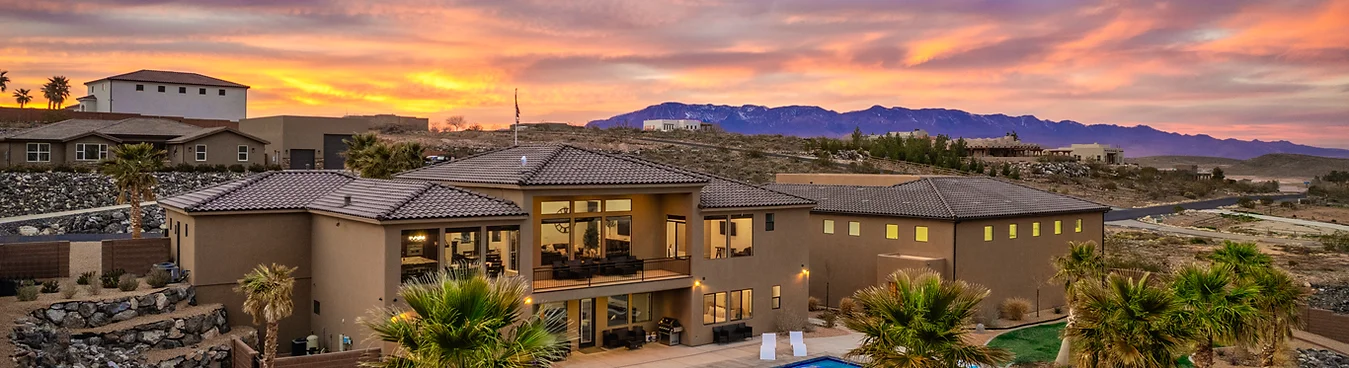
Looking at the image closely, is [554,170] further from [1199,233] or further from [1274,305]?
[1199,233]

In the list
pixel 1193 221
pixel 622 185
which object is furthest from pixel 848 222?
pixel 1193 221

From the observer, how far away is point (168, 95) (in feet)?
220

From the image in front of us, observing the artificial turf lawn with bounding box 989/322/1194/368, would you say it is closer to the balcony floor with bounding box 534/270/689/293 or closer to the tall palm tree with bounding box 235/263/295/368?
the balcony floor with bounding box 534/270/689/293

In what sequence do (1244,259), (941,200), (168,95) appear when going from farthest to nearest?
(168,95) < (941,200) < (1244,259)

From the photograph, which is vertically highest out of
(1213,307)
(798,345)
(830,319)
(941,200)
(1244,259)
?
(941,200)

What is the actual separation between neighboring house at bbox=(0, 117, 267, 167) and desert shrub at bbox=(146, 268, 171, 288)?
28207mm

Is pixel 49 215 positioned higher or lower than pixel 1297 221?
higher

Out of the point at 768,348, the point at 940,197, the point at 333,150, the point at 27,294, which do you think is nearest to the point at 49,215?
the point at 333,150

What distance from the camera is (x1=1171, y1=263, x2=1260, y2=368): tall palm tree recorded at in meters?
17.2

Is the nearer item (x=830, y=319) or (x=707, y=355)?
(x=707, y=355)

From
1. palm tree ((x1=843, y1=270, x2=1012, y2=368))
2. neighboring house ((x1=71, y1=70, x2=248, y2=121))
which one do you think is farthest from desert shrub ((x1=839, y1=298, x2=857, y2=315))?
neighboring house ((x1=71, y1=70, x2=248, y2=121))

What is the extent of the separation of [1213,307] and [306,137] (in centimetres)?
5248

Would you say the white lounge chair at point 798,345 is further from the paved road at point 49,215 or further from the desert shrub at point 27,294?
the paved road at point 49,215

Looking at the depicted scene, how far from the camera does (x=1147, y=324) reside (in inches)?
590
